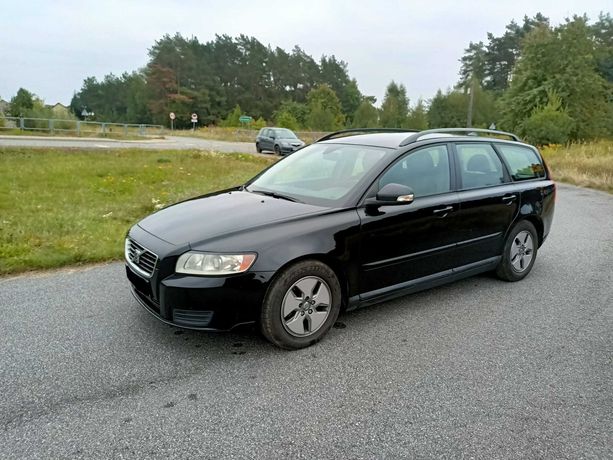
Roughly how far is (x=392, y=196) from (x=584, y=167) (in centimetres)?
1535

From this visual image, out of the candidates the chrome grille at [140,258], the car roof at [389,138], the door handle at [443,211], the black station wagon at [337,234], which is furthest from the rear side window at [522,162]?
the chrome grille at [140,258]

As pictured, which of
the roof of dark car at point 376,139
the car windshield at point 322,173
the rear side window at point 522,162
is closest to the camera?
the car windshield at point 322,173

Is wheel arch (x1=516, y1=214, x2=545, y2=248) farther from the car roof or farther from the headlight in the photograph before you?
the headlight

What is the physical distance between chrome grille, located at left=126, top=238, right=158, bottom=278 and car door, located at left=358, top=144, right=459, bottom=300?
1563 mm

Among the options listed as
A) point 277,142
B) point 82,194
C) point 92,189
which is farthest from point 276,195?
point 277,142

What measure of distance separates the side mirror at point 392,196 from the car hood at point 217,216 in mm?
448

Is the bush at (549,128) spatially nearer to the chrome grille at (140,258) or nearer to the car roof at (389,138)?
the car roof at (389,138)

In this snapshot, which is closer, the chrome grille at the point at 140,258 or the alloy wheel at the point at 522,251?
the chrome grille at the point at 140,258

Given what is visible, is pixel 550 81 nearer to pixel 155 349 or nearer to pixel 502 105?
pixel 502 105

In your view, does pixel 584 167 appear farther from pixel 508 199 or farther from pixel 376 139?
pixel 376 139

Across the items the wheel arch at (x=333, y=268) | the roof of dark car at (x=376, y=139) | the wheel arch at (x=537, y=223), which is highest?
the roof of dark car at (x=376, y=139)

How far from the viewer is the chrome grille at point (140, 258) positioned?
322 centimetres

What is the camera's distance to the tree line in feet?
140

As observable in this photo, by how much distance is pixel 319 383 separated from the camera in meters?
2.90
